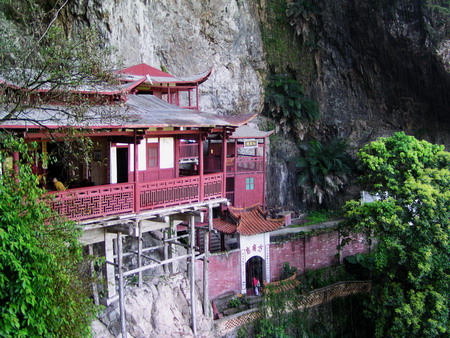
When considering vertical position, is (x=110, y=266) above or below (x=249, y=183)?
below

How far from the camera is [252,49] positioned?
30.4 m

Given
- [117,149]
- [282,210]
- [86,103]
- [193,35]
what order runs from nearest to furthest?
[86,103], [117,149], [193,35], [282,210]

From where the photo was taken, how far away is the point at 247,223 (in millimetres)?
19266

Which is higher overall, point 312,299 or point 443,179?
point 443,179

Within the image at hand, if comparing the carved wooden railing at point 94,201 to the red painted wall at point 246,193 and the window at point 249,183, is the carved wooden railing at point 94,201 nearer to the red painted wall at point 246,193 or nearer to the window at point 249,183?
the red painted wall at point 246,193

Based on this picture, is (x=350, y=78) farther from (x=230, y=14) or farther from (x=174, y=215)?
(x=174, y=215)

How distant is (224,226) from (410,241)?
24.2ft

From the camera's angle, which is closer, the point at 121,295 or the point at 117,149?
the point at 121,295

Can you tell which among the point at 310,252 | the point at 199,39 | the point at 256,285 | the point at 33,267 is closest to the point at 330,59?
the point at 199,39

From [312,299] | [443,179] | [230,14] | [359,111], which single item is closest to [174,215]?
[312,299]

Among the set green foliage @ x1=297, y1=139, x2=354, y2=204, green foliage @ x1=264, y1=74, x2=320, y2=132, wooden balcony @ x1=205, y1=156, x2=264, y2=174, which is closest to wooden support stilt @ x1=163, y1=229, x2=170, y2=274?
wooden balcony @ x1=205, y1=156, x2=264, y2=174

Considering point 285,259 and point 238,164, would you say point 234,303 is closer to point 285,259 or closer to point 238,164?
point 285,259

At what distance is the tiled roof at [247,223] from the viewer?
18969 mm

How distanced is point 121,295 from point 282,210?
1684 cm
